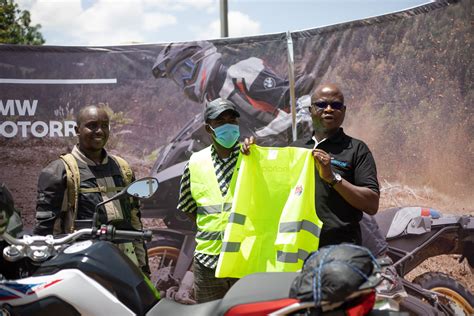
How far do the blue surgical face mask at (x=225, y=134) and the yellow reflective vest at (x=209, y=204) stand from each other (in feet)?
0.40

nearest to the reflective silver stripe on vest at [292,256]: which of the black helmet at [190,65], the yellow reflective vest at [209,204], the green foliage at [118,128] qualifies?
the yellow reflective vest at [209,204]

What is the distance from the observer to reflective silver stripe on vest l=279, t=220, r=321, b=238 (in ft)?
9.93

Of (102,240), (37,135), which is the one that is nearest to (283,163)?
(102,240)

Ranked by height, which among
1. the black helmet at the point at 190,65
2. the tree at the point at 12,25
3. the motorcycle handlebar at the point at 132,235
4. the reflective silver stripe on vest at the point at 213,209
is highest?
the tree at the point at 12,25

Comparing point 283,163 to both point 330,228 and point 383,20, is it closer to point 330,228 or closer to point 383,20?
point 330,228

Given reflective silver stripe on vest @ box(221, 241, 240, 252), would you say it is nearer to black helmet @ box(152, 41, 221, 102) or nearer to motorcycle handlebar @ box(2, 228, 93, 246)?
A: motorcycle handlebar @ box(2, 228, 93, 246)

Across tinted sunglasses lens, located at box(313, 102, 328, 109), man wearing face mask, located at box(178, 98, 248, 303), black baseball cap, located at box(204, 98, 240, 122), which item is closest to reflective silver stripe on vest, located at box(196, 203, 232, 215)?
man wearing face mask, located at box(178, 98, 248, 303)

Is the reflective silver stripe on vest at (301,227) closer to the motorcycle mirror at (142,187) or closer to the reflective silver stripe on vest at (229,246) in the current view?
the reflective silver stripe on vest at (229,246)

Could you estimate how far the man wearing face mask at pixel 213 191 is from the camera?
322 cm

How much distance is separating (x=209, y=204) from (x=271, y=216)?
368 millimetres

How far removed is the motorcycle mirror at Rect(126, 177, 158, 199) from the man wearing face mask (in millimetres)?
718

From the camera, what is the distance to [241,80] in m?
4.96

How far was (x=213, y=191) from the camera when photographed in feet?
10.6

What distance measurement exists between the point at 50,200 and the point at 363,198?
5.85ft
